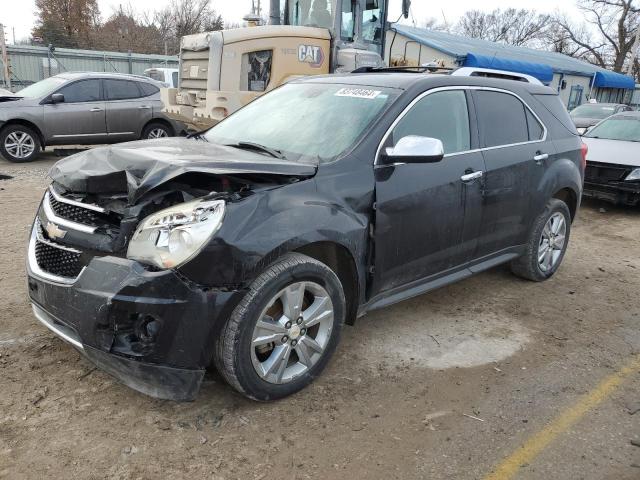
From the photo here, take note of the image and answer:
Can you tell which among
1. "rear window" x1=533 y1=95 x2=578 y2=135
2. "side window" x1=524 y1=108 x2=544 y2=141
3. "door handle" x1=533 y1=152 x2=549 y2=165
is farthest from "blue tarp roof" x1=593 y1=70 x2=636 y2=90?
"door handle" x1=533 y1=152 x2=549 y2=165

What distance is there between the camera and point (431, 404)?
319cm

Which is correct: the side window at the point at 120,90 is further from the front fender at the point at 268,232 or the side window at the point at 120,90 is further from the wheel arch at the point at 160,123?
the front fender at the point at 268,232

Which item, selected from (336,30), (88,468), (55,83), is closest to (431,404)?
(88,468)

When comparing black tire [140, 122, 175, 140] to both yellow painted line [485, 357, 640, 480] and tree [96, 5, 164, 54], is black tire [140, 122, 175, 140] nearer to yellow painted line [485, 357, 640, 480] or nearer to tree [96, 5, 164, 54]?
yellow painted line [485, 357, 640, 480]

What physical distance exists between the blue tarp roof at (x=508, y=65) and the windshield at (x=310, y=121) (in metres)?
16.8

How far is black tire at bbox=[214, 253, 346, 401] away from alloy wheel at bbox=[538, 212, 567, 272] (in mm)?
2771

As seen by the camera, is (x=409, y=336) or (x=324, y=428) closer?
(x=324, y=428)

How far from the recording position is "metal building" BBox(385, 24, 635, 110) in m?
20.5

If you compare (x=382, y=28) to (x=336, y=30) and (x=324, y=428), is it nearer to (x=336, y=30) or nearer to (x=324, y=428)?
(x=336, y=30)

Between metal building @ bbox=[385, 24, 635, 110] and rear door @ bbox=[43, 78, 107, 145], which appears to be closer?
rear door @ bbox=[43, 78, 107, 145]

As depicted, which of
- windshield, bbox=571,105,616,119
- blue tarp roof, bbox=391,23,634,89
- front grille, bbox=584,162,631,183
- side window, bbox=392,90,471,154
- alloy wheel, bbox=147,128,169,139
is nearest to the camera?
side window, bbox=392,90,471,154

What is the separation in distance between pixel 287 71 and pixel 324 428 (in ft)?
22.5

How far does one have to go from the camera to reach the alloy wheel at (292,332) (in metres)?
2.94

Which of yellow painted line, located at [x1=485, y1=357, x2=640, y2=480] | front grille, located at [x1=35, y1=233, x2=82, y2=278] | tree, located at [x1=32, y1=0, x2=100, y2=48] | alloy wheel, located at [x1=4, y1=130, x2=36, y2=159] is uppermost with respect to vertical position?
tree, located at [x1=32, y1=0, x2=100, y2=48]
